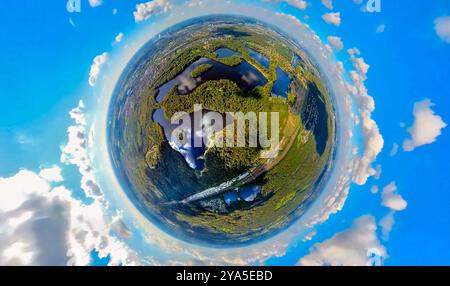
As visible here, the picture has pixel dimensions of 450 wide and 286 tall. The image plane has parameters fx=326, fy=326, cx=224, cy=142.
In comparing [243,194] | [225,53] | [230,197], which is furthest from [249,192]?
[225,53]

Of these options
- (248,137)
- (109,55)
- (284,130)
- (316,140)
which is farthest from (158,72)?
(316,140)

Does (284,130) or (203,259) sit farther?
(203,259)

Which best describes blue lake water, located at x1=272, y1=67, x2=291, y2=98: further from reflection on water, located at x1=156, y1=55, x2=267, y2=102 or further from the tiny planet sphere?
reflection on water, located at x1=156, y1=55, x2=267, y2=102

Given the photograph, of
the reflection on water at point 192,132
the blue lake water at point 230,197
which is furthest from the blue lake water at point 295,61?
the blue lake water at point 230,197

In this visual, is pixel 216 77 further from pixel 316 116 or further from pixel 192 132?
pixel 316 116

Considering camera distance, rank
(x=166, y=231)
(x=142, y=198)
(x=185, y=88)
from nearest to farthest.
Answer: (x=185, y=88) → (x=142, y=198) → (x=166, y=231)

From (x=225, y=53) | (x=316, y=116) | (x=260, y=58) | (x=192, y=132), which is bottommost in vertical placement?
(x=192, y=132)

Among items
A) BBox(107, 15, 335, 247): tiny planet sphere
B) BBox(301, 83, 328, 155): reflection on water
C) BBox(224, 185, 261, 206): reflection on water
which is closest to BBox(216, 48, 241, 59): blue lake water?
BBox(107, 15, 335, 247): tiny planet sphere

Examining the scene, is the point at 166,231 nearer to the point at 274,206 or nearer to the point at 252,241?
the point at 252,241

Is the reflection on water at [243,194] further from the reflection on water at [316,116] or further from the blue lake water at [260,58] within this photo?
the blue lake water at [260,58]
